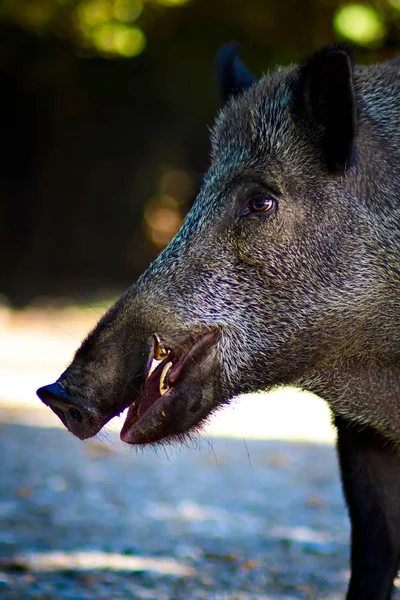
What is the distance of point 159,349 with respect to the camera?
3.27 m

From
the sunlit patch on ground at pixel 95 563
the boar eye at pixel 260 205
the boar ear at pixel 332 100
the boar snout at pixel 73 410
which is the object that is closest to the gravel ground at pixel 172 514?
the sunlit patch on ground at pixel 95 563

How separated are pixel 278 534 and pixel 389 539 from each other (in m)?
1.66

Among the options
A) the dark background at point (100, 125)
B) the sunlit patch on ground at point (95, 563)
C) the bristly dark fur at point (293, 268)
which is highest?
the dark background at point (100, 125)

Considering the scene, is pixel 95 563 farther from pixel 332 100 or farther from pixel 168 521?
pixel 332 100

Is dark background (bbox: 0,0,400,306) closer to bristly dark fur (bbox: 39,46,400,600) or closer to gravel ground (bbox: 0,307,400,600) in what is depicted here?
gravel ground (bbox: 0,307,400,600)

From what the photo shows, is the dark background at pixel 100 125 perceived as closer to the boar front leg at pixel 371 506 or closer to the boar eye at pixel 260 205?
the boar front leg at pixel 371 506

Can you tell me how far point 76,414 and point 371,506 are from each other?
4.25 feet

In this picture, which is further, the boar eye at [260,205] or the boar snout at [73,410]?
the boar eye at [260,205]

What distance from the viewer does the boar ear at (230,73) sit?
13.6 feet

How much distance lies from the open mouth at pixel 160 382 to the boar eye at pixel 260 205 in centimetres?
52

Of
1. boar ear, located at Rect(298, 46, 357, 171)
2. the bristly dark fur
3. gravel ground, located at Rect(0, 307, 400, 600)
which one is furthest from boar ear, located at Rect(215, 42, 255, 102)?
gravel ground, located at Rect(0, 307, 400, 600)

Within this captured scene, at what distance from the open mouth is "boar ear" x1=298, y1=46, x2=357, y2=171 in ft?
2.72

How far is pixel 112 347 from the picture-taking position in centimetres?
312

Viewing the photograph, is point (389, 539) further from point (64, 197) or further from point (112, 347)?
point (64, 197)
